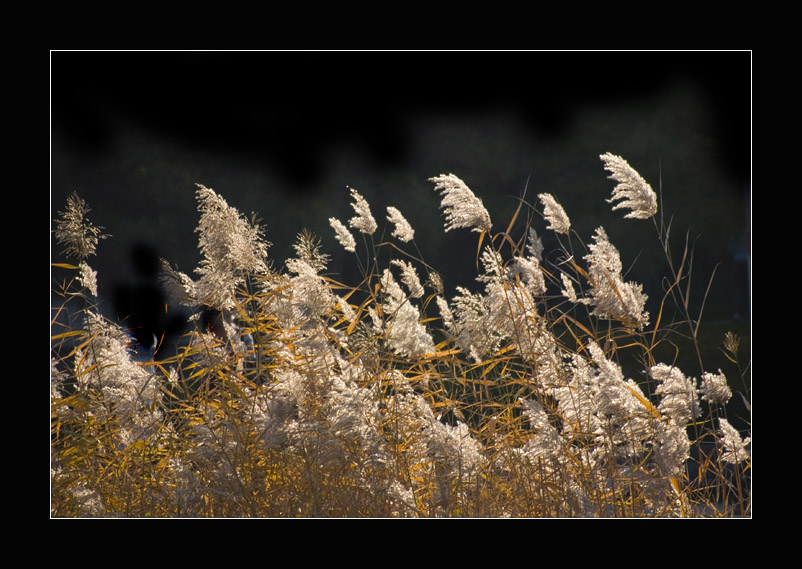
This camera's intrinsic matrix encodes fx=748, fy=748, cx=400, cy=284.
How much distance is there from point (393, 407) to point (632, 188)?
34.3 inches

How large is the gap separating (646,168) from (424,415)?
1592 mm

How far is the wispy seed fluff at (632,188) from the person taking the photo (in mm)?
1870

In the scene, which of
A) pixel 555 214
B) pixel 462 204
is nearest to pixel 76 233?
pixel 462 204

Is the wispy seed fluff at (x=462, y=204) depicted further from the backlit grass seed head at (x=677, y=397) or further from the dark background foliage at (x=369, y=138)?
the dark background foliage at (x=369, y=138)

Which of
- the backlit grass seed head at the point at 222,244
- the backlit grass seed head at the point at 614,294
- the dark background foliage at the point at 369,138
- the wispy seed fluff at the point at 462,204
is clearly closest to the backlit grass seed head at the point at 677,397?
the backlit grass seed head at the point at 614,294

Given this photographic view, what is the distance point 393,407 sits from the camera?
210 cm

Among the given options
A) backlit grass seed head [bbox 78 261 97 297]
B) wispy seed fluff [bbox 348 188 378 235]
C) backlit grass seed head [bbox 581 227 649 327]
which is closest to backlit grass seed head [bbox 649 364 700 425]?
backlit grass seed head [bbox 581 227 649 327]

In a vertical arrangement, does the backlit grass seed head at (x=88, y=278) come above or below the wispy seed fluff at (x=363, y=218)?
below

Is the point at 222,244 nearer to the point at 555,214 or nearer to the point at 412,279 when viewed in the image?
the point at 412,279

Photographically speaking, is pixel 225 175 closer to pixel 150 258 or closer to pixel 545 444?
pixel 150 258
